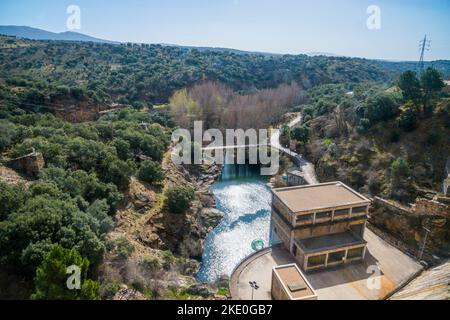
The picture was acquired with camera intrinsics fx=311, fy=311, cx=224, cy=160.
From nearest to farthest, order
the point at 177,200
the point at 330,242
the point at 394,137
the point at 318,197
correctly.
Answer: the point at 330,242
the point at 318,197
the point at 177,200
the point at 394,137

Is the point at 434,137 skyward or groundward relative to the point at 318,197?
skyward

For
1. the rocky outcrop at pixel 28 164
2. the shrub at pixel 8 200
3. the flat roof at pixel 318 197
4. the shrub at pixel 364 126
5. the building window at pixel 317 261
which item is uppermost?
the shrub at pixel 364 126

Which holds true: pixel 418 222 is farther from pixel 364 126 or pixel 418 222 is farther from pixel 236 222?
pixel 236 222

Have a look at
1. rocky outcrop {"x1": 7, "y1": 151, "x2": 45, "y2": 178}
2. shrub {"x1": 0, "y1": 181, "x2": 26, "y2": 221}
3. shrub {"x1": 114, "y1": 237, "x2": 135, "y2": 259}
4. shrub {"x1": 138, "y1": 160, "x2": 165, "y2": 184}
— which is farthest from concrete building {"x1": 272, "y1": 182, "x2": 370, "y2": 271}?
rocky outcrop {"x1": 7, "y1": 151, "x2": 45, "y2": 178}

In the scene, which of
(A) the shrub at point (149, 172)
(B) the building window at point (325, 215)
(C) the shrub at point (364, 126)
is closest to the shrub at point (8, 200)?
(A) the shrub at point (149, 172)

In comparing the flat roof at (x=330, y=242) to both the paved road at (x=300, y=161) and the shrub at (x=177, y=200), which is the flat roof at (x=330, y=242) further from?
the paved road at (x=300, y=161)

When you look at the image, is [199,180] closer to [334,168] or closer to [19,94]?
[334,168]

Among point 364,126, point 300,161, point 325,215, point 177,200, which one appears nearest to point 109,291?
point 177,200
